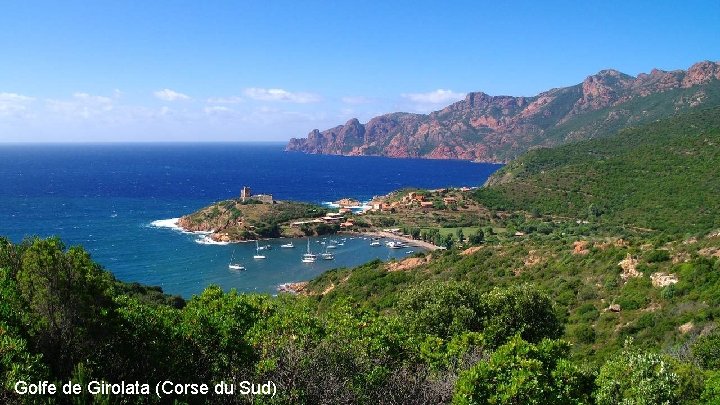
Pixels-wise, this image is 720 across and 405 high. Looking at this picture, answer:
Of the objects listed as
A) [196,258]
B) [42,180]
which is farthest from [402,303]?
[42,180]

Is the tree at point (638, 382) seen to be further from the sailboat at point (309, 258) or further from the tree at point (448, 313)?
the sailboat at point (309, 258)

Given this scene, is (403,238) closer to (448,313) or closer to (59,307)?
(448,313)

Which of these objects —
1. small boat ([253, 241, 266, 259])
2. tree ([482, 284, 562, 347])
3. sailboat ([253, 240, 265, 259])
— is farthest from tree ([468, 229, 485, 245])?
tree ([482, 284, 562, 347])

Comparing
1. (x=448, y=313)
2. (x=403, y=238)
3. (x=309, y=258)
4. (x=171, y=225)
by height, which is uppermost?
(x=448, y=313)

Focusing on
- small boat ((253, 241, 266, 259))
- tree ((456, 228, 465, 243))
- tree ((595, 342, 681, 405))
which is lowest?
small boat ((253, 241, 266, 259))

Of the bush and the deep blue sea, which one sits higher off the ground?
the bush

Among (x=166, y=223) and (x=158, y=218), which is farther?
(x=158, y=218)

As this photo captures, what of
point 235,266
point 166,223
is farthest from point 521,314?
point 166,223

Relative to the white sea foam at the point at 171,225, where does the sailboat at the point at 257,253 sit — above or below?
below

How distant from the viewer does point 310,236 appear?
294ft

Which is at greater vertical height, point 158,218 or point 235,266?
point 158,218

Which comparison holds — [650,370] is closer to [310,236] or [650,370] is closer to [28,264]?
[28,264]

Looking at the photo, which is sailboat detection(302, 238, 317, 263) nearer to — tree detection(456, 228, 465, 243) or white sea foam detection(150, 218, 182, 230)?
tree detection(456, 228, 465, 243)

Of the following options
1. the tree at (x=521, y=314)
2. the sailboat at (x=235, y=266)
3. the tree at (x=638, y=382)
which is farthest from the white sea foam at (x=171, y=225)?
the tree at (x=638, y=382)
